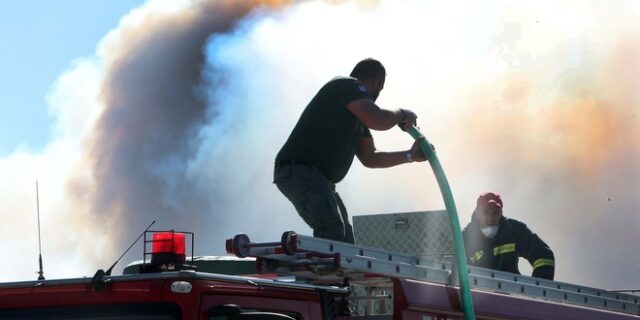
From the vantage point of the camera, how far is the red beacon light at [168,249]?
5570 mm

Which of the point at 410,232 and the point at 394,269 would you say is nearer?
the point at 394,269

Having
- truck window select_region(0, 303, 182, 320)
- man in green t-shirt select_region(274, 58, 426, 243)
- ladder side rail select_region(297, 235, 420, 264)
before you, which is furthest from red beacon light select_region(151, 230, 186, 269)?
man in green t-shirt select_region(274, 58, 426, 243)

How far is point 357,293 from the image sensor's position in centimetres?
632

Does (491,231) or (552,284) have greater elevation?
(491,231)

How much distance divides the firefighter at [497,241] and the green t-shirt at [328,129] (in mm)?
2425

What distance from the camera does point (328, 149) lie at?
21.2 feet

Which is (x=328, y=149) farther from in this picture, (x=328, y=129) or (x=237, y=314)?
(x=237, y=314)

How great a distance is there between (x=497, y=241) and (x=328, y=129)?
2640 millimetres

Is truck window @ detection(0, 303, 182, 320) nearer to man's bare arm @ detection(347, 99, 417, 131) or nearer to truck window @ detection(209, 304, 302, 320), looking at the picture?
truck window @ detection(209, 304, 302, 320)

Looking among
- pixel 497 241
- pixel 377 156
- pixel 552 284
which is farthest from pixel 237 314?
pixel 497 241

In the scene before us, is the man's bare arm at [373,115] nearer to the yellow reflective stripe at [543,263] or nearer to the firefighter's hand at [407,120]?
the firefighter's hand at [407,120]

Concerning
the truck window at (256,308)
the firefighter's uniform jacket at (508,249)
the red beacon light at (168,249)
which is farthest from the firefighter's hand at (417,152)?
the firefighter's uniform jacket at (508,249)

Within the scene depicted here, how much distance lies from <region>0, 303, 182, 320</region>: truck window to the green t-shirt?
156cm

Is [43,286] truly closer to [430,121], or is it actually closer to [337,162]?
[337,162]
